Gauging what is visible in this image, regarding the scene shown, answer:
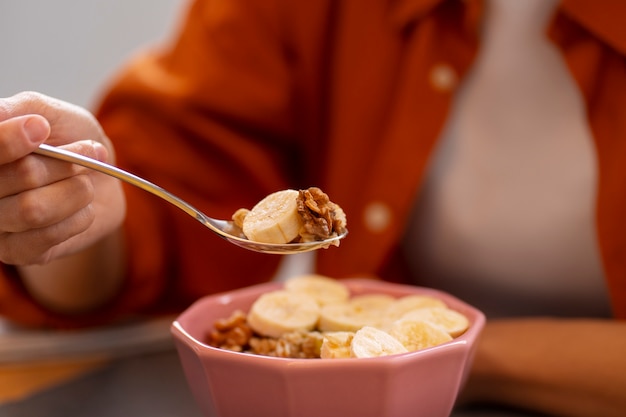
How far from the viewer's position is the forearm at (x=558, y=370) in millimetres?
589

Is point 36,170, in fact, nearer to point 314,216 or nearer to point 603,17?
point 314,216

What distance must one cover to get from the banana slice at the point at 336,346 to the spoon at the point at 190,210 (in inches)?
2.9

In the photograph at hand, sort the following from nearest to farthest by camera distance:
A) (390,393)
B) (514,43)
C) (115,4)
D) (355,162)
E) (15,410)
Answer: (390,393), (15,410), (514,43), (355,162), (115,4)

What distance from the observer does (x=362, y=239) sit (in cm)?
91

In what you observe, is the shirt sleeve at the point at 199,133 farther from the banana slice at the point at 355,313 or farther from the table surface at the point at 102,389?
the banana slice at the point at 355,313

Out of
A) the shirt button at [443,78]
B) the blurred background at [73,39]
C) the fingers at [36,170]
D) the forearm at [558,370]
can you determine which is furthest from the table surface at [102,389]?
the blurred background at [73,39]

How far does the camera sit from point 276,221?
497 mm

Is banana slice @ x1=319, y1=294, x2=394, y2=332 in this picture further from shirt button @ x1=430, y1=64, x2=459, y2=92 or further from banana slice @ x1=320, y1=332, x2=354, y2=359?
shirt button @ x1=430, y1=64, x2=459, y2=92

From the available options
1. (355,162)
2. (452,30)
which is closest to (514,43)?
(452,30)

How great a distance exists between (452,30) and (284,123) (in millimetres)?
271

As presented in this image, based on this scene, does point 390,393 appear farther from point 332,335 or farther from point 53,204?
point 53,204

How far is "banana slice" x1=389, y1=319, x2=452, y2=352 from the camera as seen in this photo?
47cm

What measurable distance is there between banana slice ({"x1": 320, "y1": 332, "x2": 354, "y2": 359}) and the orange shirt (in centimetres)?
44

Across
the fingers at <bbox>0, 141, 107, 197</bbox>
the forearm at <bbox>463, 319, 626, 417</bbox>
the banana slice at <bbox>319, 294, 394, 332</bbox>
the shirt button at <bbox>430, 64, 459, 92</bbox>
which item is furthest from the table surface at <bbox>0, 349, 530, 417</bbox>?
the shirt button at <bbox>430, 64, 459, 92</bbox>
